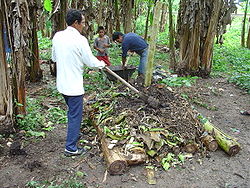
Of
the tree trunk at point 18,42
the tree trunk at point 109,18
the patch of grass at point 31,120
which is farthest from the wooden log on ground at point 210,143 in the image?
the tree trunk at point 109,18

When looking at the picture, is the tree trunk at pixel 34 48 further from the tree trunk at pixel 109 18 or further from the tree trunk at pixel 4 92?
the tree trunk at pixel 109 18

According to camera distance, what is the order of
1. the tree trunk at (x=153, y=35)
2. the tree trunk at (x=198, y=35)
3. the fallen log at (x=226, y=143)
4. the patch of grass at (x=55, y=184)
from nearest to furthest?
the patch of grass at (x=55, y=184), the fallen log at (x=226, y=143), the tree trunk at (x=153, y=35), the tree trunk at (x=198, y=35)

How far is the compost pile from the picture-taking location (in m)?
3.63

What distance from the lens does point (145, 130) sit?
12.7 feet

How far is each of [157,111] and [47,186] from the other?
214 centimetres

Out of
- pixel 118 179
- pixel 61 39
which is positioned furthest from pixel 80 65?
pixel 118 179

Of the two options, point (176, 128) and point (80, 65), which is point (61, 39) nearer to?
point (80, 65)

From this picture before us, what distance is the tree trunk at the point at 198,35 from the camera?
7590 millimetres

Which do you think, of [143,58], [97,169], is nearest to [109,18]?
→ [143,58]

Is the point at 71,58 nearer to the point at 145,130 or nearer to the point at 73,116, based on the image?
the point at 73,116

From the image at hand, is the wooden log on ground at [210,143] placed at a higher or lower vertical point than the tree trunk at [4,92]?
lower

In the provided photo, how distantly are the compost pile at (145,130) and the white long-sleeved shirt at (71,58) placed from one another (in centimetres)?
93

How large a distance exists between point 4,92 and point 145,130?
94.2 inches

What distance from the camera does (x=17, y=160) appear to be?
369cm
